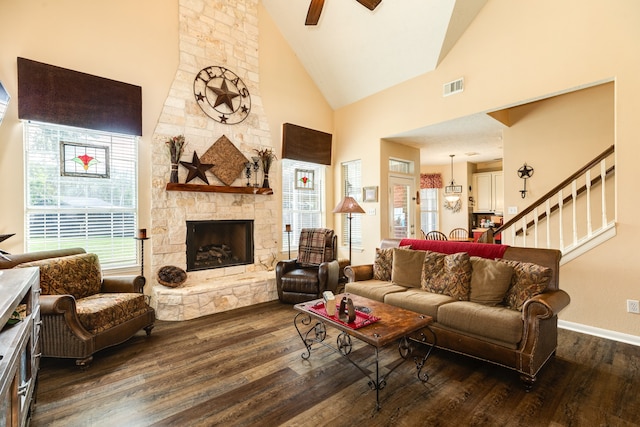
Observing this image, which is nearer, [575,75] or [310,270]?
[575,75]

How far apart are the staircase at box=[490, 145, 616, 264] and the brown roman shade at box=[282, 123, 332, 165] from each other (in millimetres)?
3145

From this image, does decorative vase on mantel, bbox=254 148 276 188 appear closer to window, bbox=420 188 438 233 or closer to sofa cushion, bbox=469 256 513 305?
sofa cushion, bbox=469 256 513 305

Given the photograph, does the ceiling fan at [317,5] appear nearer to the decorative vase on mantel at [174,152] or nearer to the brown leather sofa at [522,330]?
the decorative vase on mantel at [174,152]

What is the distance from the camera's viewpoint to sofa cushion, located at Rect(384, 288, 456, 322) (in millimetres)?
2779

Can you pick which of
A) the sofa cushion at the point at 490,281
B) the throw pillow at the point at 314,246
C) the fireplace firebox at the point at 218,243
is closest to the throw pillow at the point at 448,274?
the sofa cushion at the point at 490,281

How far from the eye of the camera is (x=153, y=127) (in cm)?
404

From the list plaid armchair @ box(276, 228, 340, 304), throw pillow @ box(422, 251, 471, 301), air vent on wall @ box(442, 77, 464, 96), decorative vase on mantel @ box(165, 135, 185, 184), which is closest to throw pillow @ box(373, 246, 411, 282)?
throw pillow @ box(422, 251, 471, 301)

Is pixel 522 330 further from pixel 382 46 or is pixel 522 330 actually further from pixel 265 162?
pixel 382 46

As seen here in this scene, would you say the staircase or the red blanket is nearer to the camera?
the red blanket

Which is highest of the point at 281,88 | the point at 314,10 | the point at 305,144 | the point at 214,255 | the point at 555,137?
the point at 281,88

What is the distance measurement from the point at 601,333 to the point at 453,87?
342 cm

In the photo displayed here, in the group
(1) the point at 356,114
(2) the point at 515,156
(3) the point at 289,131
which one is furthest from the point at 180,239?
(2) the point at 515,156

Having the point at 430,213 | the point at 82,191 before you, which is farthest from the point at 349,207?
the point at 430,213

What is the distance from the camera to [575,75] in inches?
128
